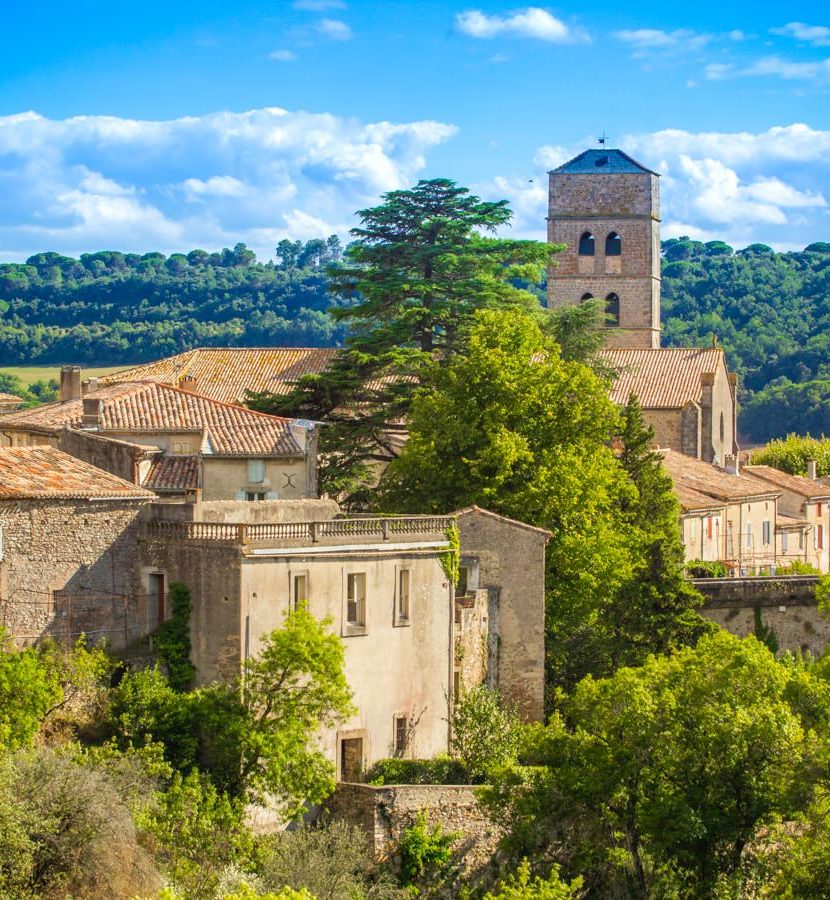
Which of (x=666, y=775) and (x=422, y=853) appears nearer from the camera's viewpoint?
(x=666, y=775)

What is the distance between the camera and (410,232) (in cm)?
6188

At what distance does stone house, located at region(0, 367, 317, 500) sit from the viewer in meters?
49.5

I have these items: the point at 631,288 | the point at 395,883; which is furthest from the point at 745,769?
the point at 631,288

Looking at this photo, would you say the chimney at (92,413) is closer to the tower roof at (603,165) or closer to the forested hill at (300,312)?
the tower roof at (603,165)

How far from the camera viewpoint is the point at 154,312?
463 feet

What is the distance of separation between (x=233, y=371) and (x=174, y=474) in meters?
17.3

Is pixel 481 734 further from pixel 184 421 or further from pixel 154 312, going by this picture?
pixel 154 312

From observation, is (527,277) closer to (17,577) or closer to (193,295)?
(17,577)

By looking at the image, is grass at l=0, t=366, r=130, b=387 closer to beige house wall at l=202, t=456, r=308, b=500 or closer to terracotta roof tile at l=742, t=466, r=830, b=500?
terracotta roof tile at l=742, t=466, r=830, b=500

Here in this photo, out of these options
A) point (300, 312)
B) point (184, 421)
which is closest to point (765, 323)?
point (300, 312)

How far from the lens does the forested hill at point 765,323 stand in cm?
13638

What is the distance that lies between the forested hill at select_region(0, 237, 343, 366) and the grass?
178 centimetres

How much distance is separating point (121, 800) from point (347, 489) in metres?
18.9

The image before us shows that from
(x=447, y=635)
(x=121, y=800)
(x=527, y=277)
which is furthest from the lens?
(x=527, y=277)
